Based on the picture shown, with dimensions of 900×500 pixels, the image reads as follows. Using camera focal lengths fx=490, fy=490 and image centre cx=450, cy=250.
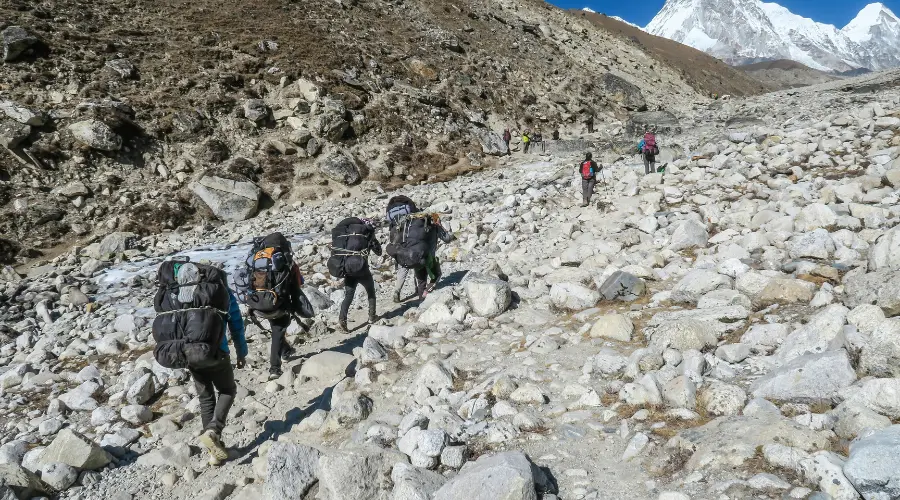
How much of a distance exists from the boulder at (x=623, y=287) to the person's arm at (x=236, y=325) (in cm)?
417

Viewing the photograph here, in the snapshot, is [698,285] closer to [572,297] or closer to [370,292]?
[572,297]

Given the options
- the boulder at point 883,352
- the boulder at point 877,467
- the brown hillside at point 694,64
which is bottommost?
the boulder at point 877,467

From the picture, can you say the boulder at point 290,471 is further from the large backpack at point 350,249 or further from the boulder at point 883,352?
the large backpack at point 350,249

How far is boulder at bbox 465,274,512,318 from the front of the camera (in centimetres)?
631

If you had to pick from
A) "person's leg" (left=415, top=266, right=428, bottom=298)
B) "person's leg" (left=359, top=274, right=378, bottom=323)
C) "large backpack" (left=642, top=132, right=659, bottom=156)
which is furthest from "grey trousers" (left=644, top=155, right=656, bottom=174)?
"person's leg" (left=359, top=274, right=378, bottom=323)

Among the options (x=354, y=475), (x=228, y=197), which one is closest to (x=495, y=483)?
(x=354, y=475)

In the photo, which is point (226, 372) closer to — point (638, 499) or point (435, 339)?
point (435, 339)

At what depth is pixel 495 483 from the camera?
8.60 feet

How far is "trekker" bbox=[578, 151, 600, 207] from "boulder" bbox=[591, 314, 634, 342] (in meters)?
7.11

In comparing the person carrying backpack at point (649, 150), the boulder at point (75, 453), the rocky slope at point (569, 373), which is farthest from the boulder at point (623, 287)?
the person carrying backpack at point (649, 150)

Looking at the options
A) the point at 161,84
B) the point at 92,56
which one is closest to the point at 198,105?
the point at 161,84

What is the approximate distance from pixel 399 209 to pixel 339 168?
1298 centimetres

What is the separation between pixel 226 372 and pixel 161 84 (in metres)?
20.2

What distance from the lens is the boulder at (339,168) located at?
1956 centimetres
